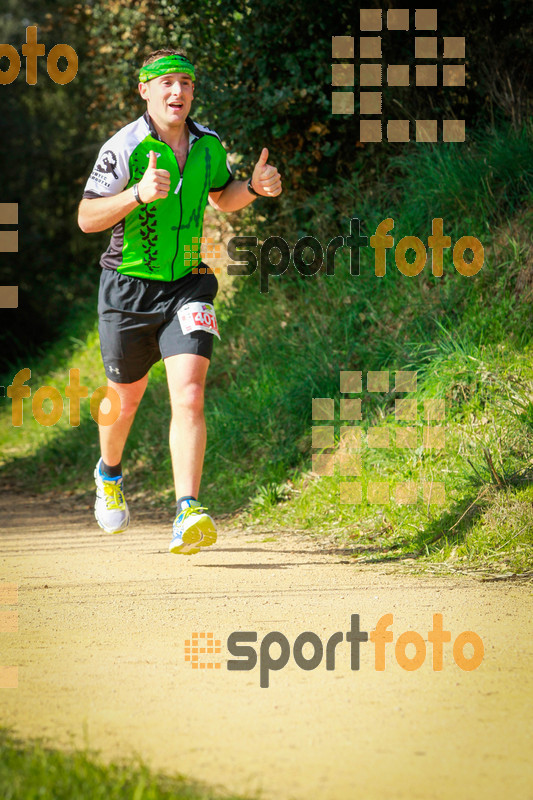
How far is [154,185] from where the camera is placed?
175 inches

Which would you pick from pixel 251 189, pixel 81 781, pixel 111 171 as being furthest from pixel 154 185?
pixel 81 781

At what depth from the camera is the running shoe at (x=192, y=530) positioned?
449 centimetres

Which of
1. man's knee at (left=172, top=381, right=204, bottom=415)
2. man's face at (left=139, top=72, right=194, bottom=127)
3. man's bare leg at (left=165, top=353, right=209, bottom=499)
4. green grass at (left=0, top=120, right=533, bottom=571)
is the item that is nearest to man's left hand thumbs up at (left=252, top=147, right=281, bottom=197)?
man's face at (left=139, top=72, right=194, bottom=127)

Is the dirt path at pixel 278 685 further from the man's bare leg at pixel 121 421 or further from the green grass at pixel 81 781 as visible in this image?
the man's bare leg at pixel 121 421

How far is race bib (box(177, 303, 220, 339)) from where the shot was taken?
4859 millimetres

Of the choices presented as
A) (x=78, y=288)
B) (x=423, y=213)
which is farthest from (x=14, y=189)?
(x=423, y=213)

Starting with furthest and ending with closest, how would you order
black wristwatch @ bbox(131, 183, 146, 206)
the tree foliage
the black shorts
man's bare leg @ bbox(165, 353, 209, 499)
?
the tree foliage
the black shorts
man's bare leg @ bbox(165, 353, 209, 499)
black wristwatch @ bbox(131, 183, 146, 206)
